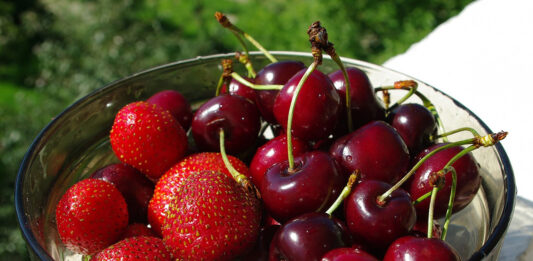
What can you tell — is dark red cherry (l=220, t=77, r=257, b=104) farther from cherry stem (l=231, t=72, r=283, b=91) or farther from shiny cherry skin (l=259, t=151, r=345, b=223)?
shiny cherry skin (l=259, t=151, r=345, b=223)

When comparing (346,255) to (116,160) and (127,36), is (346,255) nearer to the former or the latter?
(116,160)

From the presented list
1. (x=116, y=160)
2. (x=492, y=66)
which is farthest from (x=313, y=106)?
(x=492, y=66)

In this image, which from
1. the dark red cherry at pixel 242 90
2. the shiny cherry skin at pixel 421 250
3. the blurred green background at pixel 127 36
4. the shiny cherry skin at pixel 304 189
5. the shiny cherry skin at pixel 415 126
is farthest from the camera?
the blurred green background at pixel 127 36

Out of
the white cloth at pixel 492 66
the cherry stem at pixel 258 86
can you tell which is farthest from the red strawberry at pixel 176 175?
the white cloth at pixel 492 66

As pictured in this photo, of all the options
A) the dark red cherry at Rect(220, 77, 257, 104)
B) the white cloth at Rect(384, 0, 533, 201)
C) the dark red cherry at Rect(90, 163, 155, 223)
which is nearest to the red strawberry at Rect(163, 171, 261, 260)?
the dark red cherry at Rect(90, 163, 155, 223)

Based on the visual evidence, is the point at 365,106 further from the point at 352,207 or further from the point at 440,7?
the point at 440,7

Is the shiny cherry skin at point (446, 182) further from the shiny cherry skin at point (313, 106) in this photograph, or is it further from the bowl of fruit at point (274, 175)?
the shiny cherry skin at point (313, 106)

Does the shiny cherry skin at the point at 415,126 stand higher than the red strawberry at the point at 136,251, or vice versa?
the shiny cherry skin at the point at 415,126
